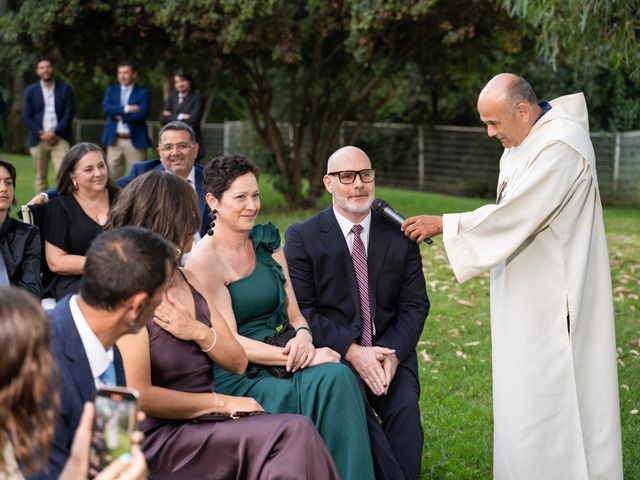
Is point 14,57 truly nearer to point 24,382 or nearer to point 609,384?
point 609,384

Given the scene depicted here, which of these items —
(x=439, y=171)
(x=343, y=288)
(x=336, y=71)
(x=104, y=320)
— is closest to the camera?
(x=104, y=320)

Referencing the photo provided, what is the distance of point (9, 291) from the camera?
261cm

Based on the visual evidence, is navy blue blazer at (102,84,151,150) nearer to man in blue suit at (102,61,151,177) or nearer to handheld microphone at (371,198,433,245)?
man in blue suit at (102,61,151,177)

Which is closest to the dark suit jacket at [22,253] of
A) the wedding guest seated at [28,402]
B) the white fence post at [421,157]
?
the wedding guest seated at [28,402]

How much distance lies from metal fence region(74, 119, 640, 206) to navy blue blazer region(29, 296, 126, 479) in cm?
1852

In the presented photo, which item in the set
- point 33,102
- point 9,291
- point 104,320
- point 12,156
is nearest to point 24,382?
point 9,291

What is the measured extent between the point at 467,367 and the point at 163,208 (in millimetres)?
4578

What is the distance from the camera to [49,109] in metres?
14.6

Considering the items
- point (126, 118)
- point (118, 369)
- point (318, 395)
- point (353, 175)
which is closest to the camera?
point (118, 369)

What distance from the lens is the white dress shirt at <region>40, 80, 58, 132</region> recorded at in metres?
14.6

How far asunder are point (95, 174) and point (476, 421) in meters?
3.12

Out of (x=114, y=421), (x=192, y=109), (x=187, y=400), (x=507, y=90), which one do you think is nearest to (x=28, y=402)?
(x=114, y=421)

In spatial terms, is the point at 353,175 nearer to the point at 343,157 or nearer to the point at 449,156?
the point at 343,157

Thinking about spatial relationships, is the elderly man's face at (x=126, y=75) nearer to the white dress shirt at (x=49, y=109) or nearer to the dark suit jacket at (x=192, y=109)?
the dark suit jacket at (x=192, y=109)
